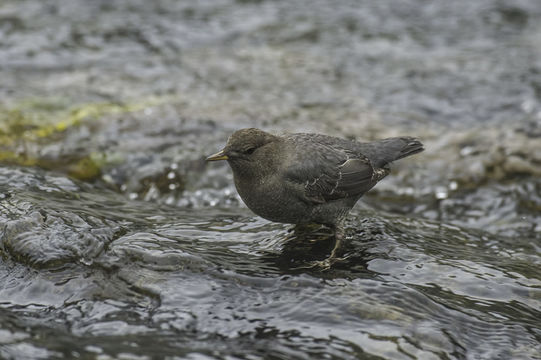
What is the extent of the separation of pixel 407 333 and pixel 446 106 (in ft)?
17.9

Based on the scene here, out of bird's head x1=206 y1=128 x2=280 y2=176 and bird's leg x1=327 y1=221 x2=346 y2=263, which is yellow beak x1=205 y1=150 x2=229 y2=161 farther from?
bird's leg x1=327 y1=221 x2=346 y2=263

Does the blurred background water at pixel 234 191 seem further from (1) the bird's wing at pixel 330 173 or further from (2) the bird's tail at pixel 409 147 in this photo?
(2) the bird's tail at pixel 409 147

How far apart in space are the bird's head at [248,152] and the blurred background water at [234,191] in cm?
51

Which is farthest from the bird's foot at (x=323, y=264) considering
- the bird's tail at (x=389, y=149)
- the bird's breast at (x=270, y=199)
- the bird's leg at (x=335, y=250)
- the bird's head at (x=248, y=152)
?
the bird's tail at (x=389, y=149)

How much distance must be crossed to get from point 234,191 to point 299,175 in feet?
6.18

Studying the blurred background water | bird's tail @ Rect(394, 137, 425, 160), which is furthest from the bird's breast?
bird's tail @ Rect(394, 137, 425, 160)

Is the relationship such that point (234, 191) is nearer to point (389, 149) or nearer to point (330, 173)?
point (389, 149)

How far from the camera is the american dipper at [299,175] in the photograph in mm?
4473

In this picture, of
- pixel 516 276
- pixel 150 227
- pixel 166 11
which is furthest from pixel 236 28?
pixel 516 276

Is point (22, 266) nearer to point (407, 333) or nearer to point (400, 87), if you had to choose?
point (407, 333)

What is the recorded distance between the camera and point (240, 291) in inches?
151

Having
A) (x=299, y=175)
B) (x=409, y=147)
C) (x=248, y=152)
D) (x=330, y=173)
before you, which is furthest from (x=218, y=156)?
(x=409, y=147)

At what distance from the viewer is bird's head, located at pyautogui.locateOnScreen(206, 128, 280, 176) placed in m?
4.46

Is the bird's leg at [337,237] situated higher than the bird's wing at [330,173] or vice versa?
the bird's wing at [330,173]
